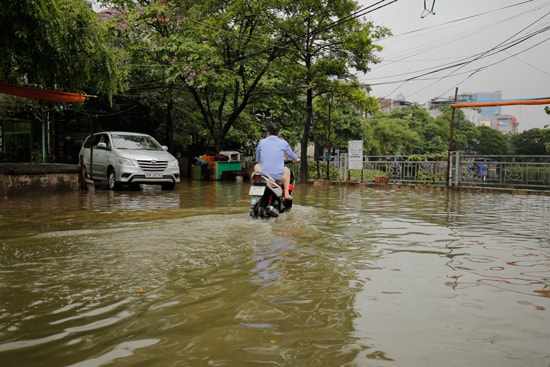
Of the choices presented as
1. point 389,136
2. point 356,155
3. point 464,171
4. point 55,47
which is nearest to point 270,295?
point 55,47

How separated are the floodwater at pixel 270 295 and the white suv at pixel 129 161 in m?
6.52

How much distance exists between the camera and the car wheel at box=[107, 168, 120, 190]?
1389 centimetres

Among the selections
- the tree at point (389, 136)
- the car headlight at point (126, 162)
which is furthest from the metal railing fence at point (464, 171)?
the tree at point (389, 136)

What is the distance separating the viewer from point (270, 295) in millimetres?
3480

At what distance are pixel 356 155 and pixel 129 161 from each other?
9.62 metres

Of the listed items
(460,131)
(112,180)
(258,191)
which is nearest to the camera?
(258,191)

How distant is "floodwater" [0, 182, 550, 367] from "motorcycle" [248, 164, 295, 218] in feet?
2.02

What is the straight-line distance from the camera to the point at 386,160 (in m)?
20.3

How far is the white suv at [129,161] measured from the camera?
13383mm

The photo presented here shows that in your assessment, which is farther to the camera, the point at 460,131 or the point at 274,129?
the point at 460,131

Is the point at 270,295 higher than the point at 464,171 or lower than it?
lower

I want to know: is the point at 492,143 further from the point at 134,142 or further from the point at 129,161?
the point at 129,161

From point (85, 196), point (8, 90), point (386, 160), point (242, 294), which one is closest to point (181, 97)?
point (386, 160)

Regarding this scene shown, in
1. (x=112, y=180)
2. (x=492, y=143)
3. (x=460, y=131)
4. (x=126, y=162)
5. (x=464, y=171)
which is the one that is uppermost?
(x=460, y=131)
